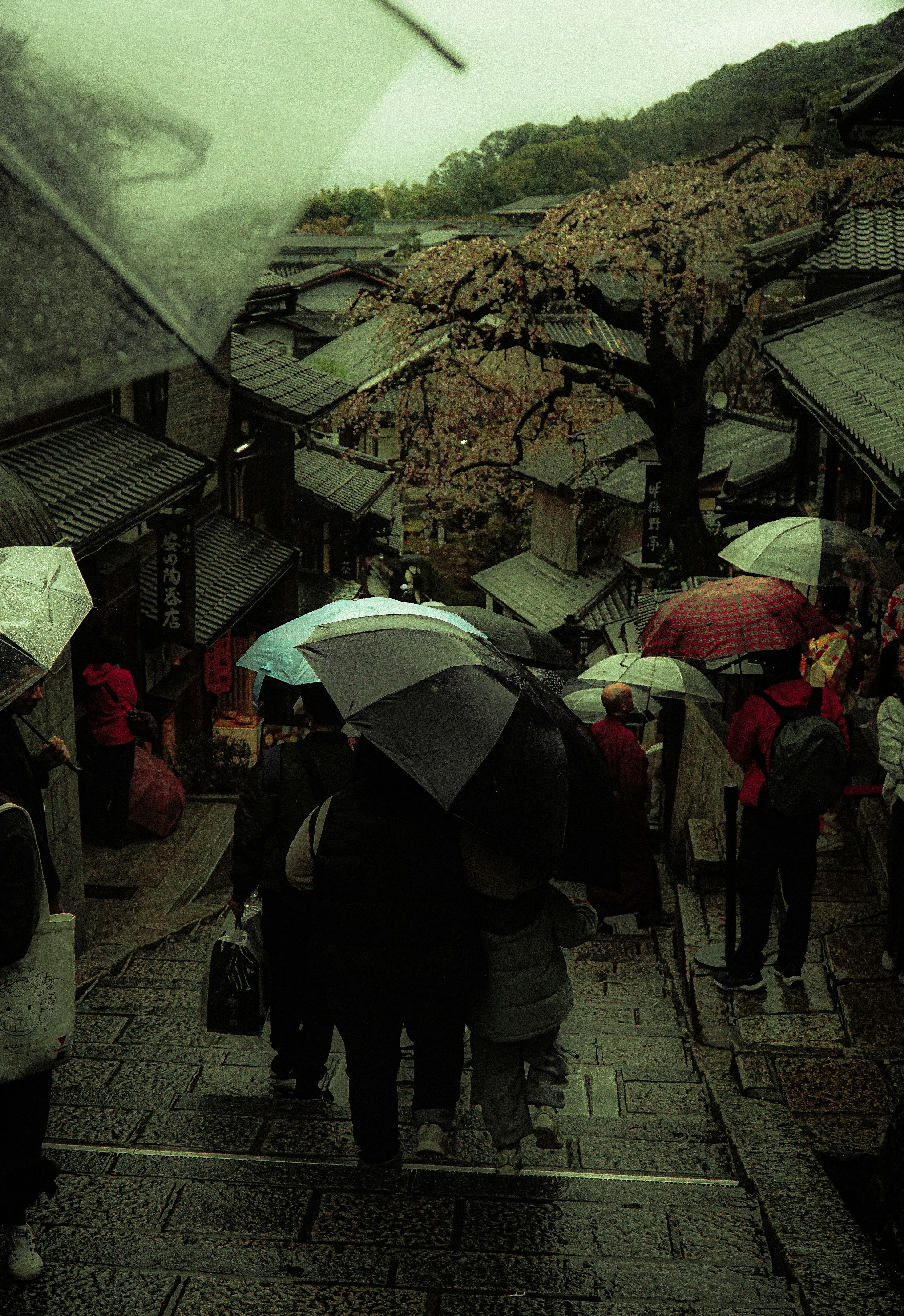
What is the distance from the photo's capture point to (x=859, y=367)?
415 inches

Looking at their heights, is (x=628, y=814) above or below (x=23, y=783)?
below

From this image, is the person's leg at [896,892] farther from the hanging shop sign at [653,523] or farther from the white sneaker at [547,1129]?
the hanging shop sign at [653,523]

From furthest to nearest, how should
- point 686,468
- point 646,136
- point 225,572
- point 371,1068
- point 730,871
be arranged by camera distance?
point 646,136 < point 225,572 < point 686,468 < point 730,871 < point 371,1068

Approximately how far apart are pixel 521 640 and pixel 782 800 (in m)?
1.91

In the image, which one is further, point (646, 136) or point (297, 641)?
point (646, 136)

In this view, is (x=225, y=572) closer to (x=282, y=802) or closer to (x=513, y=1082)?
(x=282, y=802)

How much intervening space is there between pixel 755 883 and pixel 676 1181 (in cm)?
255

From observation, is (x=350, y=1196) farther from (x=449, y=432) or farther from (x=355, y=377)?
(x=355, y=377)

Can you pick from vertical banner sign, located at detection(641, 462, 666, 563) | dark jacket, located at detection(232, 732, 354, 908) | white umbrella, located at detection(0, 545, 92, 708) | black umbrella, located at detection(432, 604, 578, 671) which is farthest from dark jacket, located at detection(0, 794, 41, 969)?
vertical banner sign, located at detection(641, 462, 666, 563)

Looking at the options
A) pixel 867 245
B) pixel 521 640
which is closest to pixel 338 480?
pixel 867 245

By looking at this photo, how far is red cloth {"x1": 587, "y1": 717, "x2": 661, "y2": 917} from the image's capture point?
29.1ft

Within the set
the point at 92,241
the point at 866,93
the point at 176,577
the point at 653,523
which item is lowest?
the point at 653,523

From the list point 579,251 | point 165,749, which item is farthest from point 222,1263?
point 579,251

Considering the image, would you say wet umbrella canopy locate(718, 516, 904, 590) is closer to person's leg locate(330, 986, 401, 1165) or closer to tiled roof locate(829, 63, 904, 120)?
tiled roof locate(829, 63, 904, 120)
